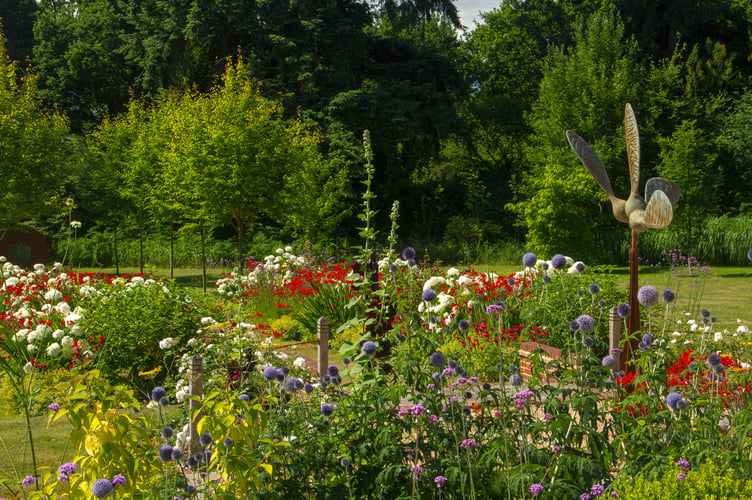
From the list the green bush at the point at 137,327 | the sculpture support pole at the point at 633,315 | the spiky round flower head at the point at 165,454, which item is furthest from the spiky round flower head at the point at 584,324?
the green bush at the point at 137,327

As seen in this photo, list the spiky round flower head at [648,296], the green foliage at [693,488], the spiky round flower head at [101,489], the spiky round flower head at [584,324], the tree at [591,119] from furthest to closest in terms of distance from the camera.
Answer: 1. the tree at [591,119]
2. the spiky round flower head at [648,296]
3. the spiky round flower head at [584,324]
4. the green foliage at [693,488]
5. the spiky round flower head at [101,489]

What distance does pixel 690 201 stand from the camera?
17938mm

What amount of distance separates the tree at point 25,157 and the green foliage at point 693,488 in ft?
48.4

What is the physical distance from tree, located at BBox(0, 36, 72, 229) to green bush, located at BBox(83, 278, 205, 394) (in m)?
9.00

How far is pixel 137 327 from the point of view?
20.6 feet

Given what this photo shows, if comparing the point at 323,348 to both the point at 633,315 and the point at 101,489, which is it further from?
the point at 101,489

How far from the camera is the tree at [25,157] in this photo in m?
13.9

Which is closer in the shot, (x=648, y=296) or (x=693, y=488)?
(x=693, y=488)

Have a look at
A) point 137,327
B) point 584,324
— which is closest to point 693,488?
point 584,324

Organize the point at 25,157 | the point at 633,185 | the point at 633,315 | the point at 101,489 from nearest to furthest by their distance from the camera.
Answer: the point at 101,489 → the point at 633,315 → the point at 633,185 → the point at 25,157

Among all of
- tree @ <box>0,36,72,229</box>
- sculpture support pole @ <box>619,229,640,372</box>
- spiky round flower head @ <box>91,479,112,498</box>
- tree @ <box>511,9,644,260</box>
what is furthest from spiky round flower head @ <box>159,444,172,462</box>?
tree @ <box>511,9,644,260</box>

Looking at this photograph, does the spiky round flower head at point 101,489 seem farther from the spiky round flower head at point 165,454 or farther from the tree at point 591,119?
the tree at point 591,119

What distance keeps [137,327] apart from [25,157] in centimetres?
1011

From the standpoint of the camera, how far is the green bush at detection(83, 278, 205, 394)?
6.24 metres
